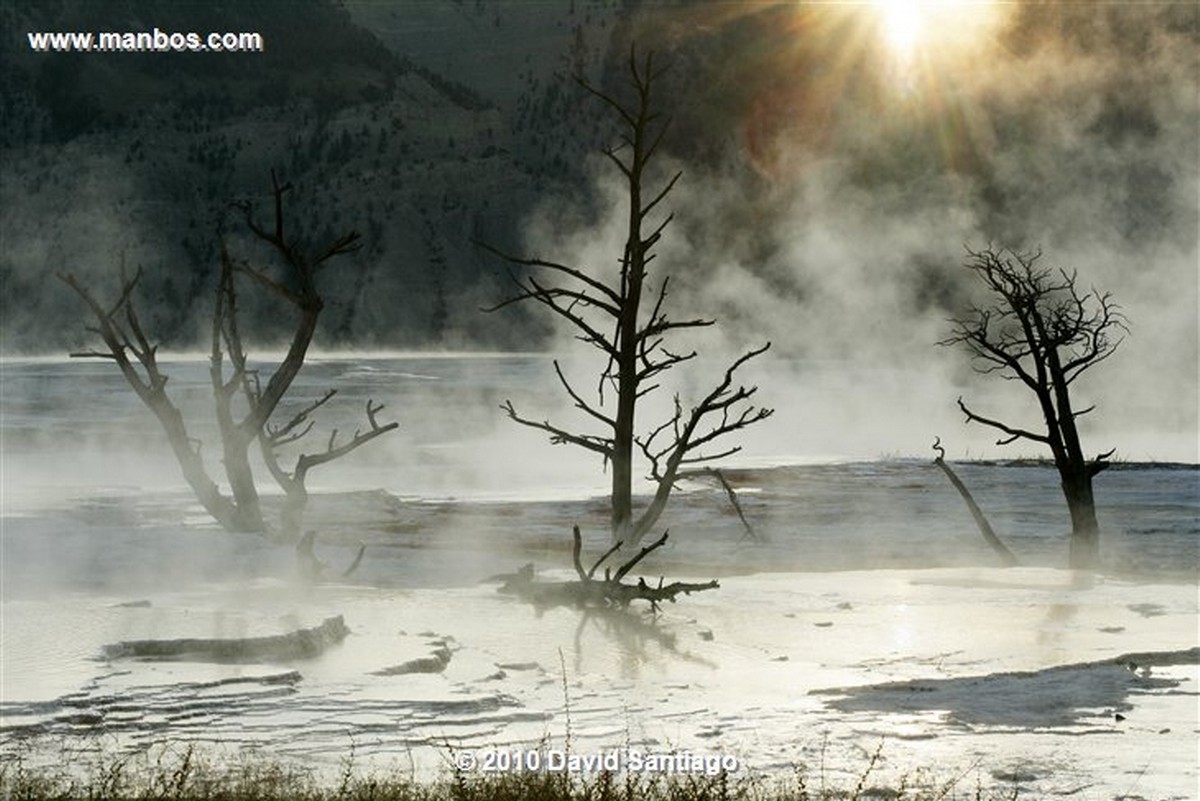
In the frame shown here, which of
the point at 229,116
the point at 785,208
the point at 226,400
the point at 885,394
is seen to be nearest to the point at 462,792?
the point at 226,400

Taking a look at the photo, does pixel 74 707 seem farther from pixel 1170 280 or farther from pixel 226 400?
pixel 1170 280

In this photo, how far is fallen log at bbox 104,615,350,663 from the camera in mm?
12859

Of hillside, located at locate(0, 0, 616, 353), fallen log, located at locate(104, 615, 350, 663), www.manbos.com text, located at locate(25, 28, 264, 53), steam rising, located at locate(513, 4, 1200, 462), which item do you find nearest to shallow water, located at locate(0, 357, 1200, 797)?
fallen log, located at locate(104, 615, 350, 663)

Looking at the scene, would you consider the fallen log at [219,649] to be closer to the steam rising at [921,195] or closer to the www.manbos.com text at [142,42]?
the steam rising at [921,195]

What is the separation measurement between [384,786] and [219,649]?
4.54 metres

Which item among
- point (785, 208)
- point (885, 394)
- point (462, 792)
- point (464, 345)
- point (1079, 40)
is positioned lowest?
point (462, 792)

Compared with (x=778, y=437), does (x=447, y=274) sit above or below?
above

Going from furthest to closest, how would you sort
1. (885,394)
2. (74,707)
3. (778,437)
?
(885,394) < (778,437) < (74,707)

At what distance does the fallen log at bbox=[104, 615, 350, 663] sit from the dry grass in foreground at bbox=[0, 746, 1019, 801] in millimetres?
2722

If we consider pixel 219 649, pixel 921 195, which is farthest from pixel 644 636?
pixel 921 195

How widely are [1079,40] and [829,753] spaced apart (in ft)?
305

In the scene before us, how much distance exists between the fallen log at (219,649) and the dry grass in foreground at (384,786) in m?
2.72

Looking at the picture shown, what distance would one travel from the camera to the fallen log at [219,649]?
1286 cm

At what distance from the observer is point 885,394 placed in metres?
63.0
